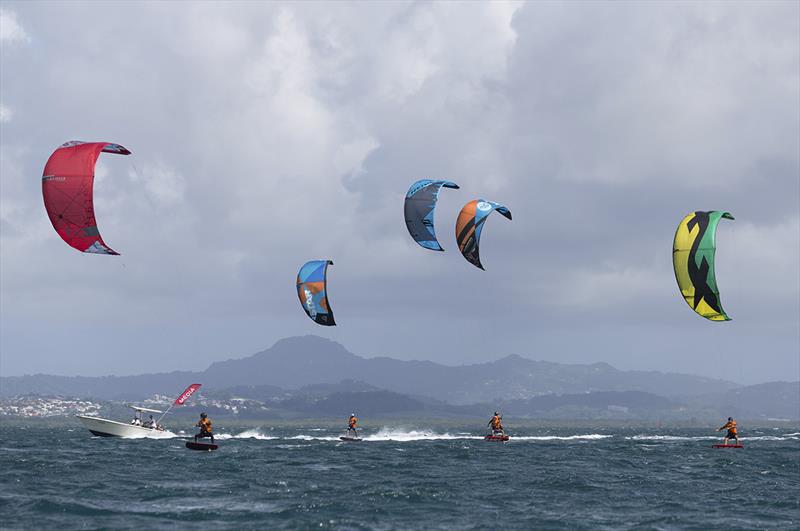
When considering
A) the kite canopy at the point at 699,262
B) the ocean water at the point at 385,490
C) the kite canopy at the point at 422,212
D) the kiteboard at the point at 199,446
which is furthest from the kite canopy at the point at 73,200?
the kite canopy at the point at 699,262

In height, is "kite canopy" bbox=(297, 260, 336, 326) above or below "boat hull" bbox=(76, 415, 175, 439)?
above

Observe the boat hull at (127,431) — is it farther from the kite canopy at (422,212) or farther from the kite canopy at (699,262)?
the kite canopy at (699,262)

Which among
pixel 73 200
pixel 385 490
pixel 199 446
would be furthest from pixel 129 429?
pixel 385 490

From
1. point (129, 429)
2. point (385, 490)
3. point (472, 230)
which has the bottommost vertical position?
point (385, 490)

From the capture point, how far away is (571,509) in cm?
3469

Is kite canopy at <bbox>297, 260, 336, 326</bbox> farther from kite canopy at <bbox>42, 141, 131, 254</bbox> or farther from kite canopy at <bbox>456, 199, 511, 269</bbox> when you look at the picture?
kite canopy at <bbox>42, 141, 131, 254</bbox>

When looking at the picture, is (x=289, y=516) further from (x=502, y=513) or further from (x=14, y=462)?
(x=14, y=462)

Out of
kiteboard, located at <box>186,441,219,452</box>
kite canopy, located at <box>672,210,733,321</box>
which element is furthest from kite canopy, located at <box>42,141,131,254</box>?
kite canopy, located at <box>672,210,733,321</box>

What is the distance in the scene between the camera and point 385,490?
38.8 metres

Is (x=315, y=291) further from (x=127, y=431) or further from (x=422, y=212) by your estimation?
(x=127, y=431)

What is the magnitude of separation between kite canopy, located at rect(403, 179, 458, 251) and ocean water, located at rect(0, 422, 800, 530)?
1437 cm

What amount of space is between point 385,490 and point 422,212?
30885mm

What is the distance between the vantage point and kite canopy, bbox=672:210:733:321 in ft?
175

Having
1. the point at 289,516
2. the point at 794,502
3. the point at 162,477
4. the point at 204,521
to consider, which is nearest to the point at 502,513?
the point at 289,516
